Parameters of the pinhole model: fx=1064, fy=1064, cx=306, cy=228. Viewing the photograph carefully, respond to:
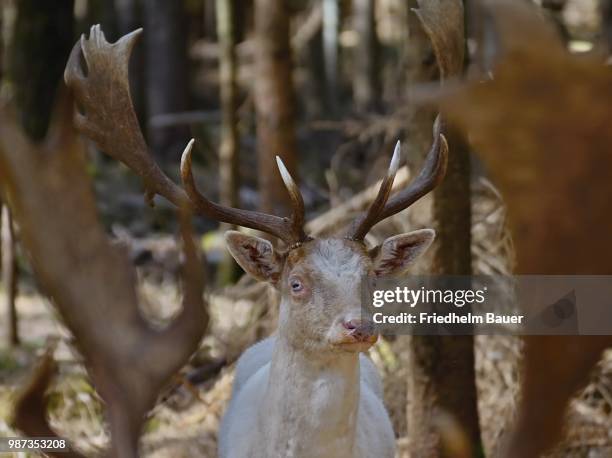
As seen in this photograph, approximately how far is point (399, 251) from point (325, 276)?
45 centimetres

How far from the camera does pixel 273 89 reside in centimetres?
855

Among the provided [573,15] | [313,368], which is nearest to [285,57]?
[313,368]

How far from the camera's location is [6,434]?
5.93m

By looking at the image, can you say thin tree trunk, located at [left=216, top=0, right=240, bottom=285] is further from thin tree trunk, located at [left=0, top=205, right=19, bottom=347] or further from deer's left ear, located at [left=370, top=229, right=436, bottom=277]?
deer's left ear, located at [left=370, top=229, right=436, bottom=277]

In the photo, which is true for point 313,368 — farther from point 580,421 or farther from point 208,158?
point 208,158

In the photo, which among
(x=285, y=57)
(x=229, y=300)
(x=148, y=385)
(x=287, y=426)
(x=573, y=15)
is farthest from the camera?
(x=573, y=15)

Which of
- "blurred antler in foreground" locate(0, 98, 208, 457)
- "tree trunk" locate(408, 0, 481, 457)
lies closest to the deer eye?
"tree trunk" locate(408, 0, 481, 457)

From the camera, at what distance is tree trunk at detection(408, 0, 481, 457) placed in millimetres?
5477

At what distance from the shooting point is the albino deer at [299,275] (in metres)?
4.00

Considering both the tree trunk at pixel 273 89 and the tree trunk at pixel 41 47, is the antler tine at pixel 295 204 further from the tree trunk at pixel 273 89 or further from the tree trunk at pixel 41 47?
the tree trunk at pixel 41 47

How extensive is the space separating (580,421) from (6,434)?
319 centimetres

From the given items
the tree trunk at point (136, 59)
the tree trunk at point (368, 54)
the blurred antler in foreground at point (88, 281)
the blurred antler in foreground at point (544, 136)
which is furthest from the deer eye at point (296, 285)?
Answer: the tree trunk at point (136, 59)

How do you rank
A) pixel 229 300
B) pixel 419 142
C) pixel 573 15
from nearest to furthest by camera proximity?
pixel 419 142 < pixel 229 300 < pixel 573 15

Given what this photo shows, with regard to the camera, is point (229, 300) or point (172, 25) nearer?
point (229, 300)
